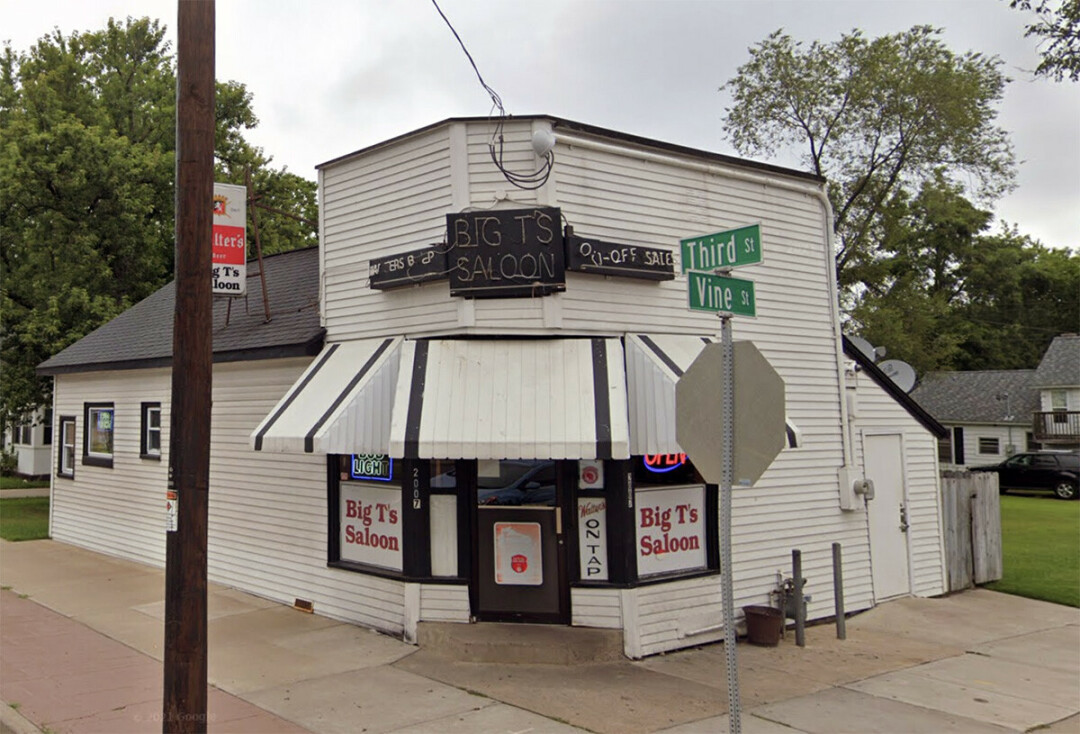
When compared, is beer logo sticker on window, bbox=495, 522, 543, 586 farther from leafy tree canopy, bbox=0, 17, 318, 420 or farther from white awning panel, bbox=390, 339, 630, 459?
leafy tree canopy, bbox=0, 17, 318, 420

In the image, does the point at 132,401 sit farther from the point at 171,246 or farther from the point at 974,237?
the point at 974,237

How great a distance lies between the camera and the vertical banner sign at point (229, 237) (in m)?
11.5

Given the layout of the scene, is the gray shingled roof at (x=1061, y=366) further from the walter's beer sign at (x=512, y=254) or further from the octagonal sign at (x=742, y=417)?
the octagonal sign at (x=742, y=417)

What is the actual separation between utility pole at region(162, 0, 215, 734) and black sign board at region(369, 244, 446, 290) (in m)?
3.17

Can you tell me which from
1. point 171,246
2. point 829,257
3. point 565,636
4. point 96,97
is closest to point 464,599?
point 565,636

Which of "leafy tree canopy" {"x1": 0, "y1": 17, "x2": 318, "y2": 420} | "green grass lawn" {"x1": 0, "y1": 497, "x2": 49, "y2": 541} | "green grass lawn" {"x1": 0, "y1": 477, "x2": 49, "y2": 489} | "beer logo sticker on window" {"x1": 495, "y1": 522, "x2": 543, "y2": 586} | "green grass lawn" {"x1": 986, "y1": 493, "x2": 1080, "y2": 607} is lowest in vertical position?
"green grass lawn" {"x1": 986, "y1": 493, "x2": 1080, "y2": 607}

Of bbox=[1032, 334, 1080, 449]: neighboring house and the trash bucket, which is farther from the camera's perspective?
bbox=[1032, 334, 1080, 449]: neighboring house

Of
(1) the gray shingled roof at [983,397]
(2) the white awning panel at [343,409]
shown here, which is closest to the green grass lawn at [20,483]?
(2) the white awning panel at [343,409]

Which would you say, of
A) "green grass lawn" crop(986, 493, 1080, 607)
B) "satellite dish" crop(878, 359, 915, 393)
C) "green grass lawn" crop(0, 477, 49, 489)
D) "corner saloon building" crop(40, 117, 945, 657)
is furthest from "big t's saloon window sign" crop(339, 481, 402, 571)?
"green grass lawn" crop(0, 477, 49, 489)

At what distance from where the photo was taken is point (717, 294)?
210 inches

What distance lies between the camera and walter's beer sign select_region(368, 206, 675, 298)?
848 centimetres

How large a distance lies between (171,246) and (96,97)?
22.2 feet

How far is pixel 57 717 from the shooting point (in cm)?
679

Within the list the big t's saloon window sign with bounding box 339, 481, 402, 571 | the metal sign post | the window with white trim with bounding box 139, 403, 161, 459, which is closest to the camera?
the metal sign post
